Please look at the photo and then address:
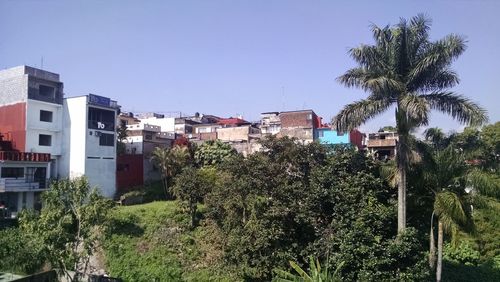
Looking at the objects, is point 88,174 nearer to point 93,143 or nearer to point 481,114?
point 93,143

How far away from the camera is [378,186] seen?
21250mm

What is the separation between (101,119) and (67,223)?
18.8 m

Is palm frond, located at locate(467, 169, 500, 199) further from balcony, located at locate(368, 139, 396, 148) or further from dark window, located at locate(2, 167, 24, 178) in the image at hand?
dark window, located at locate(2, 167, 24, 178)

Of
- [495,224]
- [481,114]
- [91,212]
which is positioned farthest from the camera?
[495,224]

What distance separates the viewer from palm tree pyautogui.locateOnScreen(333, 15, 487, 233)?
17844mm

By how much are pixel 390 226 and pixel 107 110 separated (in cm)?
2827

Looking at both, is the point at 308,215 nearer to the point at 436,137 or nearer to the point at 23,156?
the point at 436,137

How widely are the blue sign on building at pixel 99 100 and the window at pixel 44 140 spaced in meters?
4.91

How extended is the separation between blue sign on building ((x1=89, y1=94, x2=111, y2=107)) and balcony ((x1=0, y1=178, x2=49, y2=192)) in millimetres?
7868

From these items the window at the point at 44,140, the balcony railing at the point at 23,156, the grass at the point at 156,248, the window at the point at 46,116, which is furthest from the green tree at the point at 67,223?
the window at the point at 46,116

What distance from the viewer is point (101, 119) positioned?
3819 centimetres

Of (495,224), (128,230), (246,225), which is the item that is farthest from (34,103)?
(495,224)

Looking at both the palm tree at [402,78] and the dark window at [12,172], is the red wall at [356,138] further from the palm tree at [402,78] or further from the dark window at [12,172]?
the dark window at [12,172]

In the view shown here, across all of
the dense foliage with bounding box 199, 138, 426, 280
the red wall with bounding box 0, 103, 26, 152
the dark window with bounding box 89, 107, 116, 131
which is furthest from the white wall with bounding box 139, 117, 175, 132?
the dense foliage with bounding box 199, 138, 426, 280
